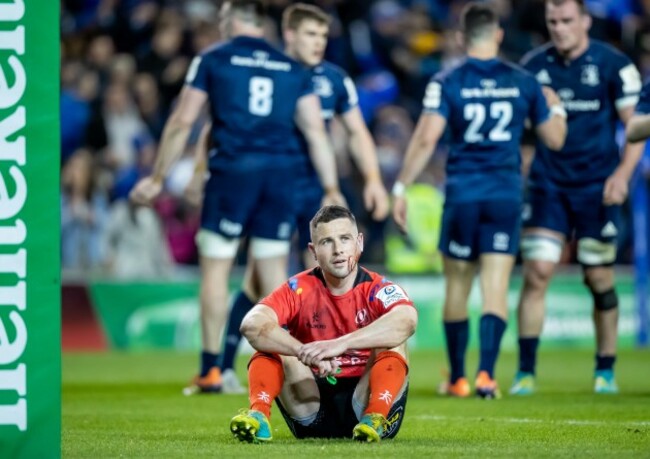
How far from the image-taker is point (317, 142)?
33.0 ft

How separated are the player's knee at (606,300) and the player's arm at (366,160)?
5.71 ft

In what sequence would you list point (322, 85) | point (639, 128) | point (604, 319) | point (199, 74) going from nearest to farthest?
point (639, 128), point (199, 74), point (604, 319), point (322, 85)

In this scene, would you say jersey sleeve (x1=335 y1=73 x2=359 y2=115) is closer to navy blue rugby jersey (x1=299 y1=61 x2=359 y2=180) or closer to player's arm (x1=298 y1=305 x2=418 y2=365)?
navy blue rugby jersey (x1=299 y1=61 x2=359 y2=180)

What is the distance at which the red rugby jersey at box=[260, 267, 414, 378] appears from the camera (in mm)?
6371

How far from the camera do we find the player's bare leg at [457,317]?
9.59 m

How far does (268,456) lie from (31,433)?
→ 109 centimetres

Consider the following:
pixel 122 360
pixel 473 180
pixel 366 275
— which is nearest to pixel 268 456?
pixel 366 275

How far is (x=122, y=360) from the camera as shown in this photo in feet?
46.9

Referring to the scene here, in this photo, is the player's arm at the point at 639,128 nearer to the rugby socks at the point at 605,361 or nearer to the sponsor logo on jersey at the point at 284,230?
the rugby socks at the point at 605,361

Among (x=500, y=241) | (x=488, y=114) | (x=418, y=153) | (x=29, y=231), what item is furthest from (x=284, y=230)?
(x=29, y=231)

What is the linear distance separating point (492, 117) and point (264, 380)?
3.92 meters

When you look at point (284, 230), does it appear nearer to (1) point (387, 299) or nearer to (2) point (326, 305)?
(2) point (326, 305)

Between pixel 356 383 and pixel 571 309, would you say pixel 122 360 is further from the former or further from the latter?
pixel 356 383

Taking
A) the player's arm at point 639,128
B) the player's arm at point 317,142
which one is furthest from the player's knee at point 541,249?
the player's arm at point 639,128
